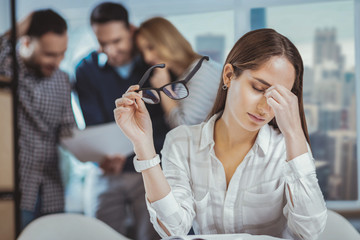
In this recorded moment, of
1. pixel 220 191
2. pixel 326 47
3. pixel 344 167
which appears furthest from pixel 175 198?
pixel 326 47

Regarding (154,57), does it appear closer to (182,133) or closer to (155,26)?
(155,26)

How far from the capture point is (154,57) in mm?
1280

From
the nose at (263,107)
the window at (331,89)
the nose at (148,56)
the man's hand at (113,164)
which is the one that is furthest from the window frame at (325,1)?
the man's hand at (113,164)

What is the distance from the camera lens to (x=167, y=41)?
48.9 inches

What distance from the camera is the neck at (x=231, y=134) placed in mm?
1028

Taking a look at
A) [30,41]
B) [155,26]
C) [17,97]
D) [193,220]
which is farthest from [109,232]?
[30,41]

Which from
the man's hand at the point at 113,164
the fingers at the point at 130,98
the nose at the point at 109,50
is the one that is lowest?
the man's hand at the point at 113,164

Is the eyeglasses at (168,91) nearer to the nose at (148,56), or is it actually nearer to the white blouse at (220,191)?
the white blouse at (220,191)

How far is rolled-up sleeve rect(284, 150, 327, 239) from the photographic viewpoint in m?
0.91

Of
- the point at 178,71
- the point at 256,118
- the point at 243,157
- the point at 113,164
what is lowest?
the point at 113,164

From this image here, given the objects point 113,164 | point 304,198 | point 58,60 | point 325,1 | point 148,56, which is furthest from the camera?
point 58,60

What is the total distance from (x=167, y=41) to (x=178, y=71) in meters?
0.17

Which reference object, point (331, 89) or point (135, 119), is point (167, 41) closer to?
point (135, 119)

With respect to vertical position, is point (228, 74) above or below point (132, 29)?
below
